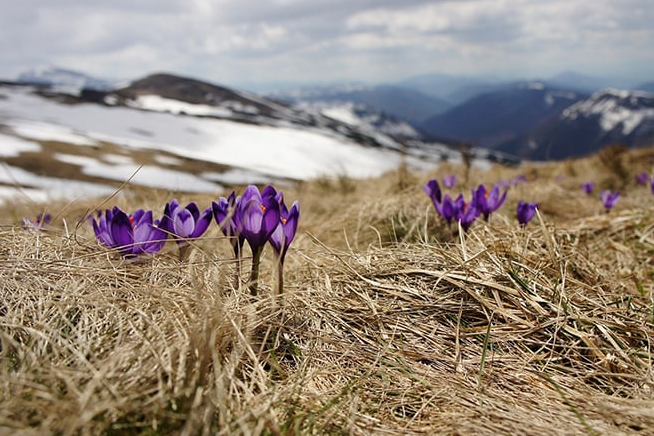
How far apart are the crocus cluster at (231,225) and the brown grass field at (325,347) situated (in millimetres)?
92

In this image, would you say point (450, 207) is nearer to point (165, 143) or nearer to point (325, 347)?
point (325, 347)

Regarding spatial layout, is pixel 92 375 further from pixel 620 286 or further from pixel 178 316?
pixel 620 286

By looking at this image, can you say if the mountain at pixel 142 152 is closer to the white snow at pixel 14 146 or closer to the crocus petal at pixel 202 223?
the white snow at pixel 14 146

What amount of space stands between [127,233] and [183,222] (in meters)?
0.22

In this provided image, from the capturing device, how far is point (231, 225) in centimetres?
184

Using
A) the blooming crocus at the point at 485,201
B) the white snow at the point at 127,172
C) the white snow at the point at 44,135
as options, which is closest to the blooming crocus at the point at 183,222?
the blooming crocus at the point at 485,201

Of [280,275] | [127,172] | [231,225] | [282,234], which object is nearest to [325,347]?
[280,275]

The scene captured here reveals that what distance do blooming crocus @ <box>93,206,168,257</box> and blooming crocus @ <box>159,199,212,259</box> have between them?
0.05 m

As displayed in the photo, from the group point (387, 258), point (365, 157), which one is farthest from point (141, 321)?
point (365, 157)

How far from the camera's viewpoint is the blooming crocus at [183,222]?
1928mm

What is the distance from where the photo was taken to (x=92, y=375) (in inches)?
44.4

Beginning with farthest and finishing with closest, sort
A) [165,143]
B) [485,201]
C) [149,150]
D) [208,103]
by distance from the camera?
[208,103] < [165,143] < [149,150] < [485,201]

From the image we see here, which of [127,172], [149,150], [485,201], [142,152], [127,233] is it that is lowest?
[127,172]

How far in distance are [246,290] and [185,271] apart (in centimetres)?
25
